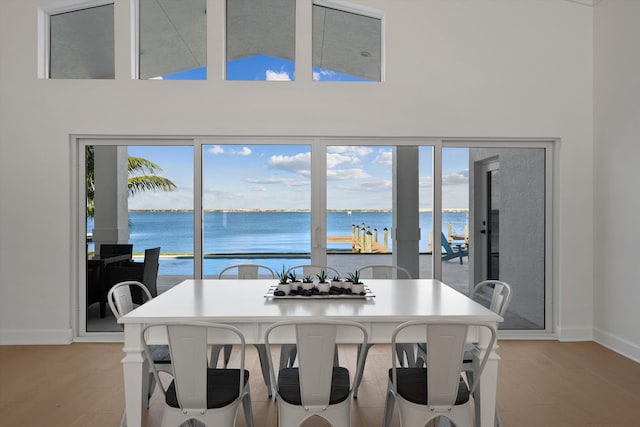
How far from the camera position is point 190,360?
2092 mm

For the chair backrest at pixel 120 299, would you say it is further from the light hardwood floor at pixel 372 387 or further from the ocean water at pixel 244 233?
the ocean water at pixel 244 233

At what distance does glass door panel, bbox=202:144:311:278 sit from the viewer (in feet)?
15.9

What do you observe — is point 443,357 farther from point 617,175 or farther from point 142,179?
point 142,179

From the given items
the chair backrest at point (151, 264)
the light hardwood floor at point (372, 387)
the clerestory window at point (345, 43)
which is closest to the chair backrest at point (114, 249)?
the chair backrest at point (151, 264)

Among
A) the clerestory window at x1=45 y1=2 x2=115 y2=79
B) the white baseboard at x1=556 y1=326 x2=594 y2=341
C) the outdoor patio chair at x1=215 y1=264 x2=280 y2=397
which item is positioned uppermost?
the clerestory window at x1=45 y1=2 x2=115 y2=79

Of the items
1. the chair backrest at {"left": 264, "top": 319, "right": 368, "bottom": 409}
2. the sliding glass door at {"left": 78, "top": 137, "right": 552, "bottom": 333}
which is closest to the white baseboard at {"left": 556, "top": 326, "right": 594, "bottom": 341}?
the sliding glass door at {"left": 78, "top": 137, "right": 552, "bottom": 333}

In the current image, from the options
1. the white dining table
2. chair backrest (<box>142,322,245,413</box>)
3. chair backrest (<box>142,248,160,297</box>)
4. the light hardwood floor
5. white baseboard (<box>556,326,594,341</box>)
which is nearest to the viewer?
chair backrest (<box>142,322,245,413</box>)

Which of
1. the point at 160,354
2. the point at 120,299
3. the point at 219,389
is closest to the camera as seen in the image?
the point at 219,389

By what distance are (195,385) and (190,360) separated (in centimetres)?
12

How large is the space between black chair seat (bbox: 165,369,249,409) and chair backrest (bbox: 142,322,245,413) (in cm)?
6

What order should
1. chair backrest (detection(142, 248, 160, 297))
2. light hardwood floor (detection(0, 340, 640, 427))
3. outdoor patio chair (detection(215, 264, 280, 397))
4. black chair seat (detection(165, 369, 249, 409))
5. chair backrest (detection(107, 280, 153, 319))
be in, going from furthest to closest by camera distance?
chair backrest (detection(142, 248, 160, 297)) < outdoor patio chair (detection(215, 264, 280, 397)) < light hardwood floor (detection(0, 340, 640, 427)) < chair backrest (detection(107, 280, 153, 319)) < black chair seat (detection(165, 369, 249, 409))

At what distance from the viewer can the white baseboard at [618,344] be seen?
414 cm

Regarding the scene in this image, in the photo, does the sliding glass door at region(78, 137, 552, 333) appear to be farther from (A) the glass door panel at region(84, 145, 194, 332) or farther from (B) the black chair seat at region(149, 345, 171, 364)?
(B) the black chair seat at region(149, 345, 171, 364)

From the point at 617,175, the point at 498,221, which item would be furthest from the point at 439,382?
the point at 617,175
